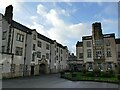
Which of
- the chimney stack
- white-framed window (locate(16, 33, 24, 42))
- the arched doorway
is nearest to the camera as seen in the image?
white-framed window (locate(16, 33, 24, 42))

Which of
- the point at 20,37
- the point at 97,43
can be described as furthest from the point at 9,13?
the point at 97,43

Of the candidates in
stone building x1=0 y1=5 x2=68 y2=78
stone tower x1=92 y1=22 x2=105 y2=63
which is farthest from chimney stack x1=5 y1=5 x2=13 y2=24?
stone tower x1=92 y1=22 x2=105 y2=63

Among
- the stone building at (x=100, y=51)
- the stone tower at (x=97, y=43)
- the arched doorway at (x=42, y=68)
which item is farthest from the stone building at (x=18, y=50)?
the stone tower at (x=97, y=43)

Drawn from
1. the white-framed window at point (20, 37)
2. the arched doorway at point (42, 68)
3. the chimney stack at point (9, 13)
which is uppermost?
the chimney stack at point (9, 13)

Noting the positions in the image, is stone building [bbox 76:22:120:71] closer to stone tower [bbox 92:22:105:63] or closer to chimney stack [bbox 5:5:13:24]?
stone tower [bbox 92:22:105:63]

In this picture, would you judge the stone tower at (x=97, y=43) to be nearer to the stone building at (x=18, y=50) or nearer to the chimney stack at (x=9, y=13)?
the stone building at (x=18, y=50)

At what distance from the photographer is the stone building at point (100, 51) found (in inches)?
1825

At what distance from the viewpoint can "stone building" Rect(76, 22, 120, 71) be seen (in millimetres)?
46344

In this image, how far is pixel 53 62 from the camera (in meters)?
49.0

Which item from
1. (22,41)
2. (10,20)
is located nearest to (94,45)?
(22,41)

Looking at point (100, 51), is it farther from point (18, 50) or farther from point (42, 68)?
point (18, 50)

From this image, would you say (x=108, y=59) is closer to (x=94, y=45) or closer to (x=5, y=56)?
(x=94, y=45)

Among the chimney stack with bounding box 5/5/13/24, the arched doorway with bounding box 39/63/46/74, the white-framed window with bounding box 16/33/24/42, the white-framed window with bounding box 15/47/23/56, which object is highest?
the chimney stack with bounding box 5/5/13/24

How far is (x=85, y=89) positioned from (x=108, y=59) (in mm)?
32759
